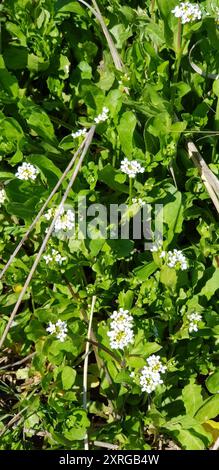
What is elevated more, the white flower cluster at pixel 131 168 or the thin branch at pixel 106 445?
the white flower cluster at pixel 131 168

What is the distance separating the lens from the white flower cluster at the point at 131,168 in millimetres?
2893

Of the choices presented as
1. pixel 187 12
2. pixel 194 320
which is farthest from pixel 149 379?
pixel 187 12

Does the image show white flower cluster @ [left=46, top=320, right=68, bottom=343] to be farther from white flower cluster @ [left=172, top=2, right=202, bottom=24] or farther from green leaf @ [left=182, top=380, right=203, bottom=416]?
white flower cluster @ [left=172, top=2, right=202, bottom=24]

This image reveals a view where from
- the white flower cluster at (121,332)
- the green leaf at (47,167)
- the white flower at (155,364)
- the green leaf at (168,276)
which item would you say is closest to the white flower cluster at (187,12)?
the green leaf at (47,167)

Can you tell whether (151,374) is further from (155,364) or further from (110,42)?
(110,42)

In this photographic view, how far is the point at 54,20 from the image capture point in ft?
11.2

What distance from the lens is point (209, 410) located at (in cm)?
302

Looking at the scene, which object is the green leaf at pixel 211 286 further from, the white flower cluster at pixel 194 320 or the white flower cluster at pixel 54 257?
the white flower cluster at pixel 54 257

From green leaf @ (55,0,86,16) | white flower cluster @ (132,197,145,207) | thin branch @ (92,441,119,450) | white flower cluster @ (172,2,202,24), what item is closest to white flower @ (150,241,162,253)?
white flower cluster @ (132,197,145,207)

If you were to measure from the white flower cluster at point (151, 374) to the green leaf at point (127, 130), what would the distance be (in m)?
0.97

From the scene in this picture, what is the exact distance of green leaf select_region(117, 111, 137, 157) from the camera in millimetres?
3051

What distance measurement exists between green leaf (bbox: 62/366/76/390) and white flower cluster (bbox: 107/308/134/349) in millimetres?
308

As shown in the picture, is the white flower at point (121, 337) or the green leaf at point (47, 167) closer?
the white flower at point (121, 337)

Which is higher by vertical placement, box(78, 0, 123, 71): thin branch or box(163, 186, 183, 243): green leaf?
box(78, 0, 123, 71): thin branch
